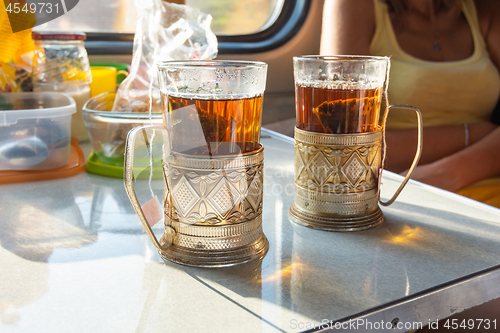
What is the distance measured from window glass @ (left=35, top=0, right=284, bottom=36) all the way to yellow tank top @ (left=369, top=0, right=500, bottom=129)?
593 millimetres

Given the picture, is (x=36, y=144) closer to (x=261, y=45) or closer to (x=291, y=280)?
(x=291, y=280)

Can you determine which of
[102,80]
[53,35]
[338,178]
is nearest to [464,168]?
[338,178]

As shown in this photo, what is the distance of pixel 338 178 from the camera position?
0.60 meters

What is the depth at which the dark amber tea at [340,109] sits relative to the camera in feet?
1.90

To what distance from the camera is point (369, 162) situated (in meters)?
0.61

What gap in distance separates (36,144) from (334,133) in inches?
22.9

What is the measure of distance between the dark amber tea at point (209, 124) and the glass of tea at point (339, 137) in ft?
0.45

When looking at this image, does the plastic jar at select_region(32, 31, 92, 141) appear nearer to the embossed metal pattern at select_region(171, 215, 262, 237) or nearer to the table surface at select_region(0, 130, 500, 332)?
the table surface at select_region(0, 130, 500, 332)

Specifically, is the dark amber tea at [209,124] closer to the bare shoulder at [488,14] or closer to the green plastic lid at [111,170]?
the green plastic lid at [111,170]

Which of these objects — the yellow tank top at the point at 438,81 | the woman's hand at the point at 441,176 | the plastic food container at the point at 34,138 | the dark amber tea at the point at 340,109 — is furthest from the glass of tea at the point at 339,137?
the yellow tank top at the point at 438,81

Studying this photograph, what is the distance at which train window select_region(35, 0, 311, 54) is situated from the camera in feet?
4.96

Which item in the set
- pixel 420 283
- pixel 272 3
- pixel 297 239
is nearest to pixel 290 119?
pixel 272 3

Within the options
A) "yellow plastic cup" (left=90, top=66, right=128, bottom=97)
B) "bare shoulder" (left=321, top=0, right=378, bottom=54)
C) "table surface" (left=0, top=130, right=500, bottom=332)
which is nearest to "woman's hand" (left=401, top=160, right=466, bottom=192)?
"bare shoulder" (left=321, top=0, right=378, bottom=54)

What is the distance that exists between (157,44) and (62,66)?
1.00 feet
